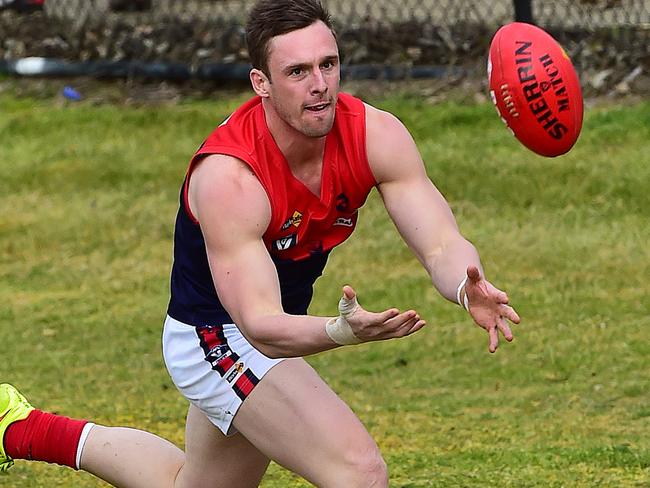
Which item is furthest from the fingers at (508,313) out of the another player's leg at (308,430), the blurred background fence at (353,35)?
the blurred background fence at (353,35)

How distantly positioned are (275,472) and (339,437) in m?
2.23

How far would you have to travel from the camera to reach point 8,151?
13.1 m

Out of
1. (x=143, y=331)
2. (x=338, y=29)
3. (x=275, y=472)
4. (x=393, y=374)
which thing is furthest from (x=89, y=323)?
(x=338, y=29)

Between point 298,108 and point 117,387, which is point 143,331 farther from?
point 298,108

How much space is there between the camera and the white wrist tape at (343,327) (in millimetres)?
3895

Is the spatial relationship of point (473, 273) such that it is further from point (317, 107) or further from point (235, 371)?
point (235, 371)

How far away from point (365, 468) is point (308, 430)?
0.23m

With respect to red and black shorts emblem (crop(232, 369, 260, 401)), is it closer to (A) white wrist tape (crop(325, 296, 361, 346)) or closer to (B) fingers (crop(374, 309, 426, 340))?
(A) white wrist tape (crop(325, 296, 361, 346))

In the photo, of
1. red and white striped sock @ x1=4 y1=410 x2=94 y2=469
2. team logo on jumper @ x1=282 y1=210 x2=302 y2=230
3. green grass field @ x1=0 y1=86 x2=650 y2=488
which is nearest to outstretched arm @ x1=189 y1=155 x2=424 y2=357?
team logo on jumper @ x1=282 y1=210 x2=302 y2=230

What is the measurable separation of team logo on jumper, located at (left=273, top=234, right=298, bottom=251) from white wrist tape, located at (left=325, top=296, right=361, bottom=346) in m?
0.68

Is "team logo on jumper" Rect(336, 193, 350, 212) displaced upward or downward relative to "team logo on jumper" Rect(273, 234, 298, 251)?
upward

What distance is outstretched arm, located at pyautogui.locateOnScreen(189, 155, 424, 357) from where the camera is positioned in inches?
165

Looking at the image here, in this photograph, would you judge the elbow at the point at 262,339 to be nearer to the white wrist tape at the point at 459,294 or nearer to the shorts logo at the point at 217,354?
the shorts logo at the point at 217,354

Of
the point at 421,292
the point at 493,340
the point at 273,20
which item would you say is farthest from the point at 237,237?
the point at 421,292
